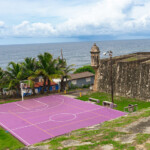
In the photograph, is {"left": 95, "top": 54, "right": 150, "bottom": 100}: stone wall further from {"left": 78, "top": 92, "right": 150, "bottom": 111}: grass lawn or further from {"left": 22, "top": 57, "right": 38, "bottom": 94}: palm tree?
{"left": 22, "top": 57, "right": 38, "bottom": 94}: palm tree

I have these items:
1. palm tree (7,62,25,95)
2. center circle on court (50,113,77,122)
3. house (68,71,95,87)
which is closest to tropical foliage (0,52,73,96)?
palm tree (7,62,25,95)

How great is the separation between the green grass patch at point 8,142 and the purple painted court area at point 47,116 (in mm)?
474

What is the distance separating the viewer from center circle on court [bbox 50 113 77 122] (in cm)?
2419

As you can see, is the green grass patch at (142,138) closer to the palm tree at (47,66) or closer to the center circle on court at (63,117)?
the center circle on court at (63,117)

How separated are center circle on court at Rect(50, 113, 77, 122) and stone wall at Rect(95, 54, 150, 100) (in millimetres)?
10685

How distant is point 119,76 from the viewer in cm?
3381

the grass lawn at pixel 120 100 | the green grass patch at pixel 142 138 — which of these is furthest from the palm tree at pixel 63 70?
the green grass patch at pixel 142 138

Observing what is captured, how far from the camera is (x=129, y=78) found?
106 ft

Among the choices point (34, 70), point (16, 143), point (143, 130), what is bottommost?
point (16, 143)

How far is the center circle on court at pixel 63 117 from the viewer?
2419 centimetres

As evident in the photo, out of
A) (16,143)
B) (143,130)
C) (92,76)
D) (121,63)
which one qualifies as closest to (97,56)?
(121,63)

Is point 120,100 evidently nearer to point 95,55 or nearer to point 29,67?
point 95,55

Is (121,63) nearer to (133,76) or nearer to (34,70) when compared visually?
(133,76)

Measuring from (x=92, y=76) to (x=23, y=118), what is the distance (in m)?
24.7
